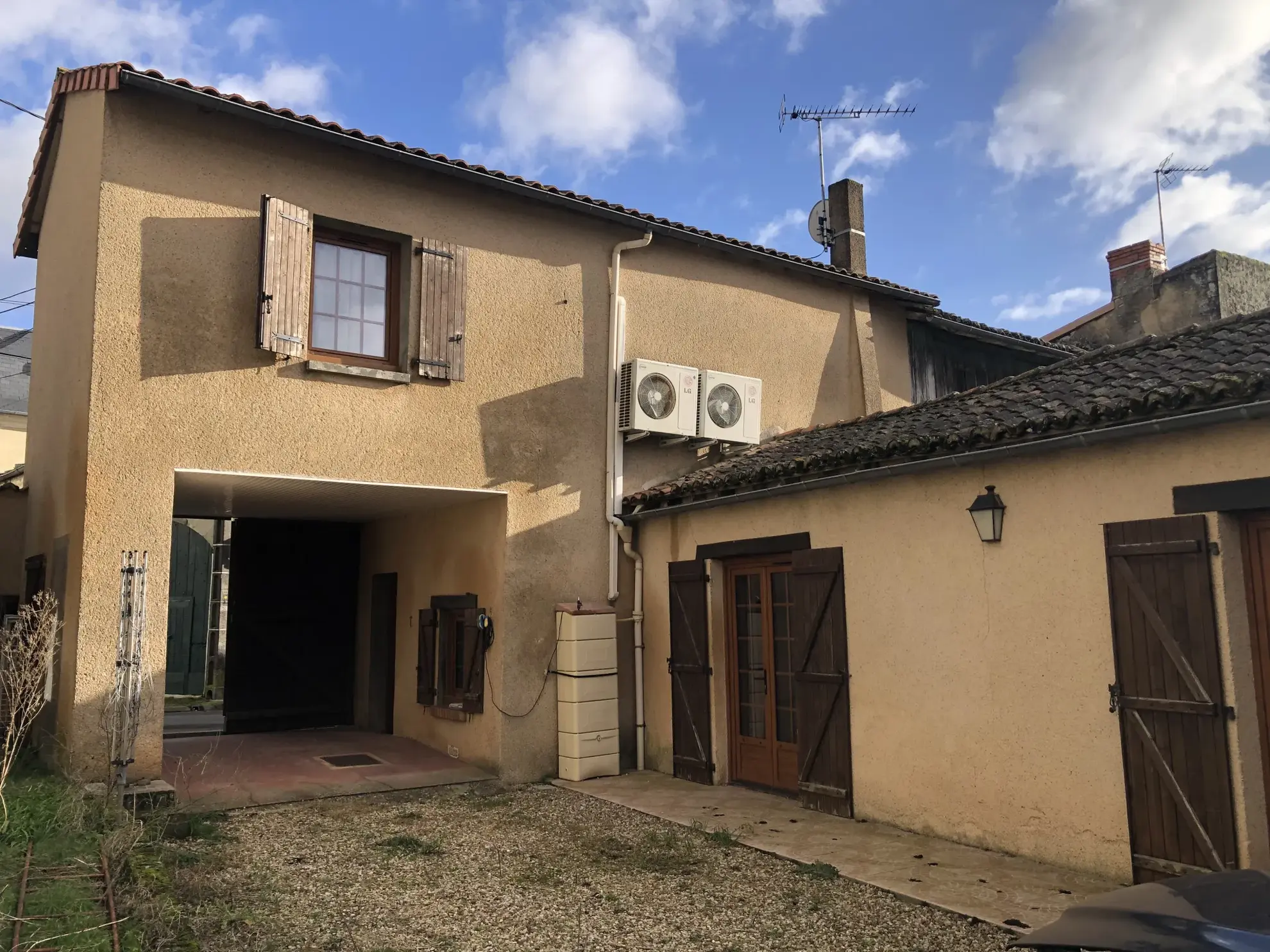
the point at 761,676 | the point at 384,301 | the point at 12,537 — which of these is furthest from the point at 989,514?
the point at 12,537

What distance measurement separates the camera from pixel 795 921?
16.5 feet

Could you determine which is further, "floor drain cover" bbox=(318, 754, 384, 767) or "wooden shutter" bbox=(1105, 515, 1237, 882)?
"floor drain cover" bbox=(318, 754, 384, 767)

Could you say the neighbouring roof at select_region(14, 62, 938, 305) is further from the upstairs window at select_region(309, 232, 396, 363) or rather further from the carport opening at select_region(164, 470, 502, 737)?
the carport opening at select_region(164, 470, 502, 737)

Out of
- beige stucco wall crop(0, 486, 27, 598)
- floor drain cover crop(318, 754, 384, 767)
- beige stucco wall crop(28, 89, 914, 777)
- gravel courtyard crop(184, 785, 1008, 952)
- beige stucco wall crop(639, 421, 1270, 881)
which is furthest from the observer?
beige stucco wall crop(0, 486, 27, 598)

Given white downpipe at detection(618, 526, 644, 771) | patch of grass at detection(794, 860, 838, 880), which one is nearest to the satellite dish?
white downpipe at detection(618, 526, 644, 771)

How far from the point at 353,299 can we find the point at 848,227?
730cm

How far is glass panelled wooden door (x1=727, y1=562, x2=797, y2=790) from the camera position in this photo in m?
8.20

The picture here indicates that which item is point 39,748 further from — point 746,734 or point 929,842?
point 929,842

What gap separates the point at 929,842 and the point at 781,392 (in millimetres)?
5676

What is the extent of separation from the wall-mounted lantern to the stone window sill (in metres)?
4.88

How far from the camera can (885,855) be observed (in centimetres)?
623

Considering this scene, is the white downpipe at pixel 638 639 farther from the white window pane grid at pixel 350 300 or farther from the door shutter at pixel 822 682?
the white window pane grid at pixel 350 300

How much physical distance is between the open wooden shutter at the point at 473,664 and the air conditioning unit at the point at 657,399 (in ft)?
8.09

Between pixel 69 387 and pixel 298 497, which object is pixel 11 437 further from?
pixel 298 497
